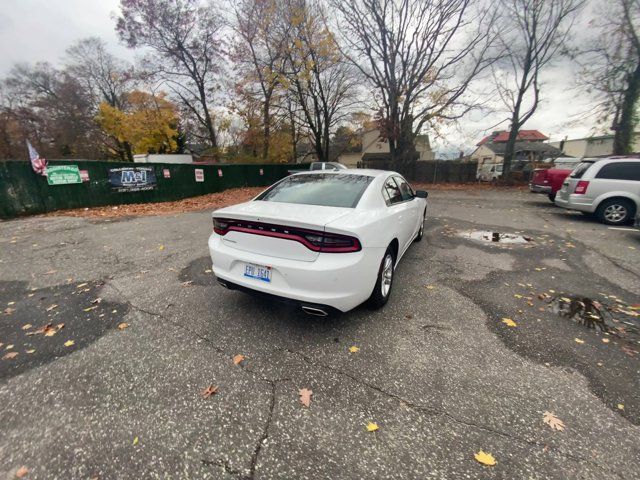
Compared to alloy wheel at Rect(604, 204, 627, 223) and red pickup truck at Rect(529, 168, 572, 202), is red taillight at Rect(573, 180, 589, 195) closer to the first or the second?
alloy wheel at Rect(604, 204, 627, 223)

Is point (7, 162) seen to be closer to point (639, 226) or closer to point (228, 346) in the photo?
point (228, 346)

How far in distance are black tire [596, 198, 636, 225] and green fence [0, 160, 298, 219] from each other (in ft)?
49.8

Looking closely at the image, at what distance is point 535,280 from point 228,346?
424 centimetres

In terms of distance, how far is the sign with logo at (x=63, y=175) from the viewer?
912 centimetres

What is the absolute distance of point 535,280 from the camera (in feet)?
13.3

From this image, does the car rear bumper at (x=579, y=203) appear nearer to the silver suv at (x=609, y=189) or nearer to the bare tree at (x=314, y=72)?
the silver suv at (x=609, y=189)

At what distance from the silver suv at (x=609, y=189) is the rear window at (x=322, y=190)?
7.68m

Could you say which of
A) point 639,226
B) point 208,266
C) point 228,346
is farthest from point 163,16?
point 639,226

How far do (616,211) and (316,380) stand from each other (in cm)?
943

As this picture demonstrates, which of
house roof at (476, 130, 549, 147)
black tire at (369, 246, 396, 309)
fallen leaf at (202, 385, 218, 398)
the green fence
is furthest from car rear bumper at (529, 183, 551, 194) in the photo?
house roof at (476, 130, 549, 147)

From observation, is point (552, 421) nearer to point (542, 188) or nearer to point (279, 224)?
point (279, 224)

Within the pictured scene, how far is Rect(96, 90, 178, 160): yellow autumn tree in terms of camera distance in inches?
979

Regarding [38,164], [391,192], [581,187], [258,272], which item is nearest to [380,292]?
[258,272]

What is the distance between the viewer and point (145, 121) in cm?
2488
